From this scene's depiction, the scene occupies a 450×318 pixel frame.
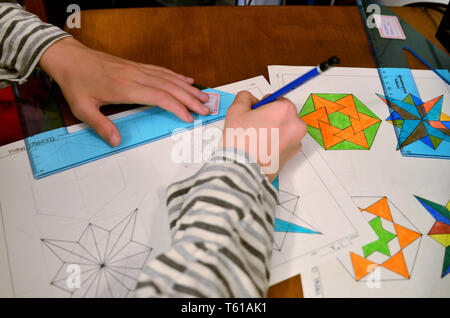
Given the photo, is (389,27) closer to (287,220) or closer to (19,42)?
(287,220)

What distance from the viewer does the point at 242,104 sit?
0.51 metres

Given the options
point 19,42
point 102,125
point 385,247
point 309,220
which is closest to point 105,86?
point 102,125

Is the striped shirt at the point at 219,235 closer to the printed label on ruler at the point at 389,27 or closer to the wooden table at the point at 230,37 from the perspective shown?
the wooden table at the point at 230,37

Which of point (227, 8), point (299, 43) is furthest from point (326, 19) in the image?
point (227, 8)

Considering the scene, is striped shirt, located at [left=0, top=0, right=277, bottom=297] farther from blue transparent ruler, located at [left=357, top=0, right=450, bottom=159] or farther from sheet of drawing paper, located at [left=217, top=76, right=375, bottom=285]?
blue transparent ruler, located at [left=357, top=0, right=450, bottom=159]

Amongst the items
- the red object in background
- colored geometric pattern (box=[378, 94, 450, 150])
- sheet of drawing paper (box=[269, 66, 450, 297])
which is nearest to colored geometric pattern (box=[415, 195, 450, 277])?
sheet of drawing paper (box=[269, 66, 450, 297])

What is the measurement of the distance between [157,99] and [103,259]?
0.27 m

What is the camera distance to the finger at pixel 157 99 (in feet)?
1.81

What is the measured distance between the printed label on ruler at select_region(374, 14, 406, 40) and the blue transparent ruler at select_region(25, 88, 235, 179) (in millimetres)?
432

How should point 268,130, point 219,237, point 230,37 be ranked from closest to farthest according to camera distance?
point 219,237
point 268,130
point 230,37

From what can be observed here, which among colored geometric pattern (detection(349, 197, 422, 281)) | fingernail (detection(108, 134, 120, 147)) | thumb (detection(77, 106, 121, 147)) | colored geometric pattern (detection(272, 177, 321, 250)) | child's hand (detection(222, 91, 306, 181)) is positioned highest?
thumb (detection(77, 106, 121, 147))

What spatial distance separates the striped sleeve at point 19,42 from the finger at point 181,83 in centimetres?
18

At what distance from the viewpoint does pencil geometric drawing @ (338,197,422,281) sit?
0.43 m
